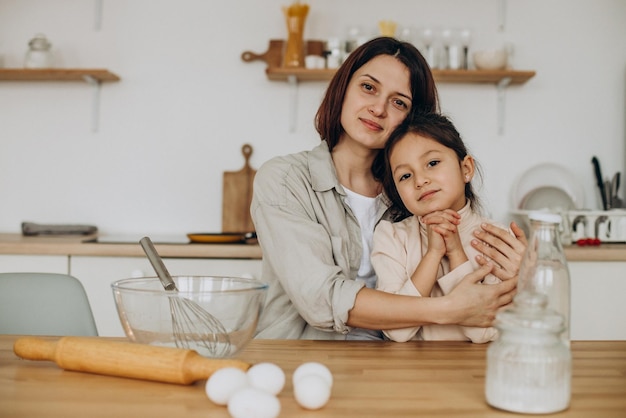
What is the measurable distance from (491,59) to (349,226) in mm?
1514

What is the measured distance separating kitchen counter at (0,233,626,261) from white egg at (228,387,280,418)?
1.77 metres

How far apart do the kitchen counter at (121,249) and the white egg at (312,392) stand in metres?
1.72

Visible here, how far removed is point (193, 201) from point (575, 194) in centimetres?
164

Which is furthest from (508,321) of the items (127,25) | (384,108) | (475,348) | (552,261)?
(127,25)

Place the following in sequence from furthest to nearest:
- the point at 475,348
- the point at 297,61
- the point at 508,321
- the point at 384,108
Answer: the point at 297,61 → the point at 384,108 → the point at 475,348 → the point at 508,321

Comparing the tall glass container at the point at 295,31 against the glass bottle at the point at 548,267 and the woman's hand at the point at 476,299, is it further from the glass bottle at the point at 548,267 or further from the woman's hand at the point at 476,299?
the glass bottle at the point at 548,267

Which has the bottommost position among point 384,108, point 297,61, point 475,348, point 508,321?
point 475,348

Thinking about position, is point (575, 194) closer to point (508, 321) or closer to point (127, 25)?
point (127, 25)

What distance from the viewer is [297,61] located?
2.95 m

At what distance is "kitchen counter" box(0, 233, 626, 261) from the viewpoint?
257cm

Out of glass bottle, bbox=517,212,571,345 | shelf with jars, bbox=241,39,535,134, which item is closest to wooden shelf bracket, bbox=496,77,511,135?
shelf with jars, bbox=241,39,535,134

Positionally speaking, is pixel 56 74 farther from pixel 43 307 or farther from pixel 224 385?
pixel 224 385

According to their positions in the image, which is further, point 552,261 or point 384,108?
point 384,108

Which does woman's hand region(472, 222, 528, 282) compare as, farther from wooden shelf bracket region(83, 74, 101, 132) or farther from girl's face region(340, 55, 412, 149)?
wooden shelf bracket region(83, 74, 101, 132)
